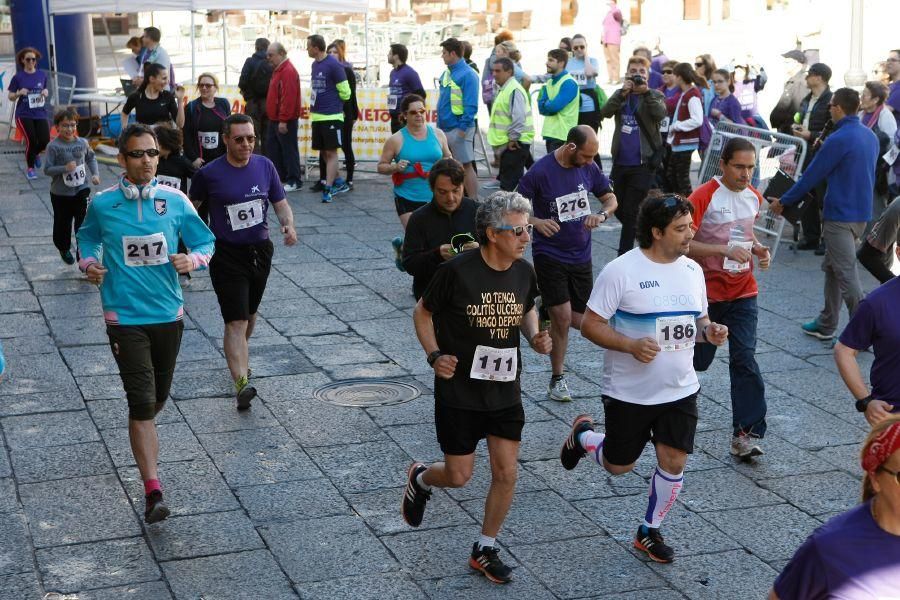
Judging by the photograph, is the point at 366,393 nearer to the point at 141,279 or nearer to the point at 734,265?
the point at 141,279

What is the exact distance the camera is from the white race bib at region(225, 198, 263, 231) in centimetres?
763

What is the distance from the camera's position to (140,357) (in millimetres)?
5891

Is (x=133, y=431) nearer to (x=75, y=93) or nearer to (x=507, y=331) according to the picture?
(x=507, y=331)

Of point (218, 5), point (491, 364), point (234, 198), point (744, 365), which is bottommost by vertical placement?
point (744, 365)

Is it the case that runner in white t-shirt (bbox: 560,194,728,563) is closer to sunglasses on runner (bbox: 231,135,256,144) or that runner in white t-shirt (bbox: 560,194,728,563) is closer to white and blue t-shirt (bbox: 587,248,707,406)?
white and blue t-shirt (bbox: 587,248,707,406)

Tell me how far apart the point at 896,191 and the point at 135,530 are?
8124 millimetres

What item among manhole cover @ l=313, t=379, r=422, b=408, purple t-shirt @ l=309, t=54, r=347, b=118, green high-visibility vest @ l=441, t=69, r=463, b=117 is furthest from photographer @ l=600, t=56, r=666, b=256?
purple t-shirt @ l=309, t=54, r=347, b=118

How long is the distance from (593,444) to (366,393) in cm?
235

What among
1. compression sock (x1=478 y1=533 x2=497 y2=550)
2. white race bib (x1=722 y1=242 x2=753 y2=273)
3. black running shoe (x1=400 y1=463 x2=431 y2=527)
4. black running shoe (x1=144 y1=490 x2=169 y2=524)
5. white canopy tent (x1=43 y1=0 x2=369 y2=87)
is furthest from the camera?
white canopy tent (x1=43 y1=0 x2=369 y2=87)

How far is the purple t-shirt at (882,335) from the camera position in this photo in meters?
4.85

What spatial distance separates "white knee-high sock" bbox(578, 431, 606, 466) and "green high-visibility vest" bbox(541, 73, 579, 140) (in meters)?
8.08

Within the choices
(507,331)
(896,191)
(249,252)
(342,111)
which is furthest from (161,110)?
(507,331)

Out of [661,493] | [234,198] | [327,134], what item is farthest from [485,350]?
[327,134]

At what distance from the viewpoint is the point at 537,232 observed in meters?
7.55
